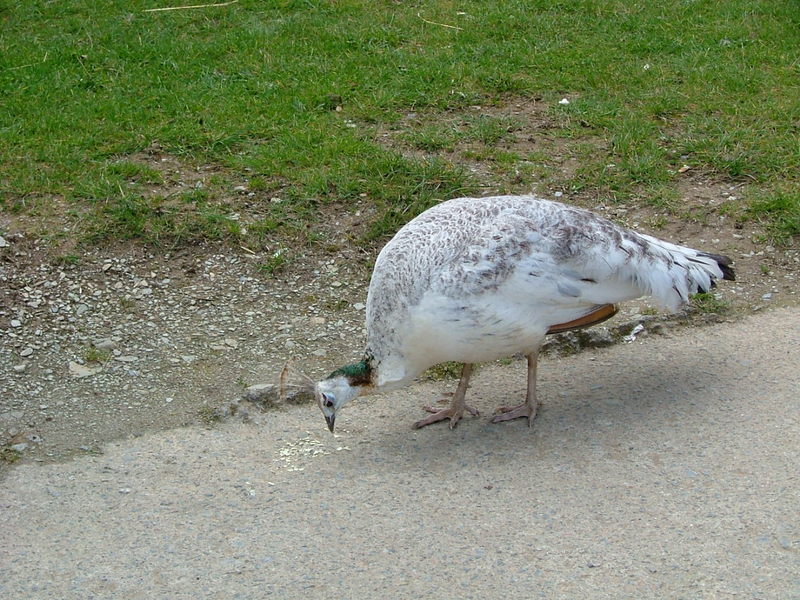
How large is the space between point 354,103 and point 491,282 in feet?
10.9

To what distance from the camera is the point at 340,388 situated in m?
4.34

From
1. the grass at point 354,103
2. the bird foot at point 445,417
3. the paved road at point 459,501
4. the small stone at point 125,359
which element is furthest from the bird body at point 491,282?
the grass at point 354,103

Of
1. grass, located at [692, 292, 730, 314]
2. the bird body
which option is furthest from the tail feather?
grass, located at [692, 292, 730, 314]

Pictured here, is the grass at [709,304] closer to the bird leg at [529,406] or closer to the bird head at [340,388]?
the bird leg at [529,406]

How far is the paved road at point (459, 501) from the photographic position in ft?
11.7

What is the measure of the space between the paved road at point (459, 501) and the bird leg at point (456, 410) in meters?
0.05

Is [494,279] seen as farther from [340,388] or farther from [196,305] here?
[196,305]

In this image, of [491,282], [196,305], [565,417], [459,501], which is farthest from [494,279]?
[196,305]

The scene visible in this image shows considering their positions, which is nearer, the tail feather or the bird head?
the bird head

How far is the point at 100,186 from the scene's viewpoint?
6039 millimetres

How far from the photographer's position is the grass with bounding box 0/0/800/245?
239 inches

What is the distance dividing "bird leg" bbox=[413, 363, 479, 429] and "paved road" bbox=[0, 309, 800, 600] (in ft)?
0.17

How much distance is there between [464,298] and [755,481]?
4.61 feet

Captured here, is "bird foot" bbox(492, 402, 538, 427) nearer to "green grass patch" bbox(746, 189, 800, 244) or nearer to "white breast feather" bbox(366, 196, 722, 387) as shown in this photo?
"white breast feather" bbox(366, 196, 722, 387)
